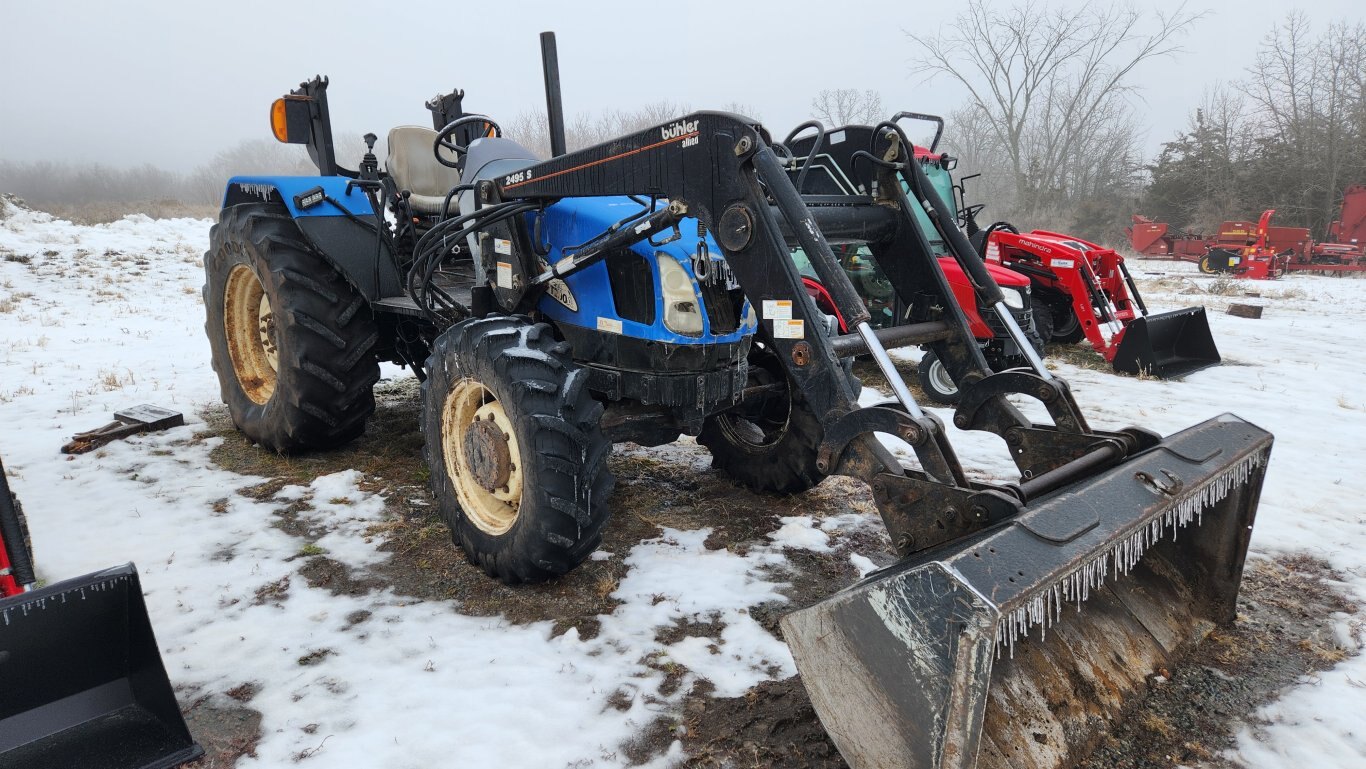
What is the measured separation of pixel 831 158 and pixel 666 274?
14.3 feet

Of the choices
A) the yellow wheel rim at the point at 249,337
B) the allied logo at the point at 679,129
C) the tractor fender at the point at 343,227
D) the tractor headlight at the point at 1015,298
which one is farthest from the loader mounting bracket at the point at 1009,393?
the yellow wheel rim at the point at 249,337

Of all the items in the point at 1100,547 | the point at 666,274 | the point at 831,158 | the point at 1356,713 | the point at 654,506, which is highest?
the point at 831,158

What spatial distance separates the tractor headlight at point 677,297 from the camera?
114 inches

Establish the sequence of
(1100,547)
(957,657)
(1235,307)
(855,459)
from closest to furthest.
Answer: (957,657), (1100,547), (855,459), (1235,307)

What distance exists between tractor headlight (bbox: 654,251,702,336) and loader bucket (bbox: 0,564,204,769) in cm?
183

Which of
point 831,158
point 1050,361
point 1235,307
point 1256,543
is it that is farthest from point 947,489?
point 1235,307

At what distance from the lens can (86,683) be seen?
1.94m

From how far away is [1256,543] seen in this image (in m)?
3.40

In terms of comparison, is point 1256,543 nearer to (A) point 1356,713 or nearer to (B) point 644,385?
(A) point 1356,713

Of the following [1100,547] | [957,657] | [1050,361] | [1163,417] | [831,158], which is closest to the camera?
[957,657]

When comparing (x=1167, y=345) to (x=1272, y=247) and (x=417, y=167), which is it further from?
(x=1272, y=247)

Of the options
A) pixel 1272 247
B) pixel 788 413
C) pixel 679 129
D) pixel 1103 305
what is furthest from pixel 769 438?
pixel 1272 247

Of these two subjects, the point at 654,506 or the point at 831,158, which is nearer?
the point at 654,506

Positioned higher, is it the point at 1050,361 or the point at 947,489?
the point at 947,489
